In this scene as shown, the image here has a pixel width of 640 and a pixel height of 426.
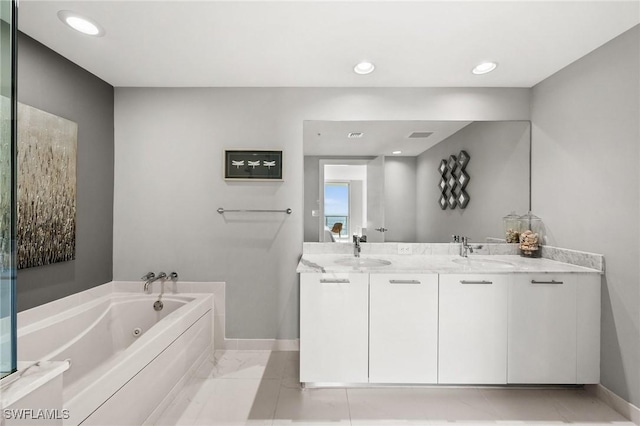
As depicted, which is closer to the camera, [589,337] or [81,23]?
[81,23]

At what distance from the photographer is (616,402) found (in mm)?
1878

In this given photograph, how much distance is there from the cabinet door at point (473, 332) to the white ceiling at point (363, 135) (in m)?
1.27

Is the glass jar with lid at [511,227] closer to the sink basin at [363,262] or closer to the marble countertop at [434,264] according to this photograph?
the marble countertop at [434,264]

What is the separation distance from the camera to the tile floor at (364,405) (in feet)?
5.89

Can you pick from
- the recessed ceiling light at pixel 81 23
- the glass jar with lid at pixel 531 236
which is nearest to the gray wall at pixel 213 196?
the recessed ceiling light at pixel 81 23

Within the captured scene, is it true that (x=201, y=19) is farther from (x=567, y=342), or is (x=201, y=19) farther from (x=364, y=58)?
(x=567, y=342)

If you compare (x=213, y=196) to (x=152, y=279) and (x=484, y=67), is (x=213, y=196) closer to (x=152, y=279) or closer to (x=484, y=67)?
(x=152, y=279)

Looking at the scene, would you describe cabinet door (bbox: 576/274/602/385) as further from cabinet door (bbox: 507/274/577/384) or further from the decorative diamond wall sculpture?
the decorative diamond wall sculpture

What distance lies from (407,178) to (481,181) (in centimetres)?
64

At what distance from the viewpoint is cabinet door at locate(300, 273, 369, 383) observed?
2.01 m

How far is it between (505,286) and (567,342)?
544mm

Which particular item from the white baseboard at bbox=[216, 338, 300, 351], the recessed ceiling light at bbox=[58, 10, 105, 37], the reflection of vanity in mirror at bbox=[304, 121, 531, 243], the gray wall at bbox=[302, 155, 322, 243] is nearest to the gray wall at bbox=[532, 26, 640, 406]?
the reflection of vanity in mirror at bbox=[304, 121, 531, 243]

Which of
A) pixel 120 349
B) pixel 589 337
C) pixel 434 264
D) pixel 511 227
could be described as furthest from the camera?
pixel 511 227

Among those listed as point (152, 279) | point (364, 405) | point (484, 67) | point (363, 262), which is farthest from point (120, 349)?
point (484, 67)
